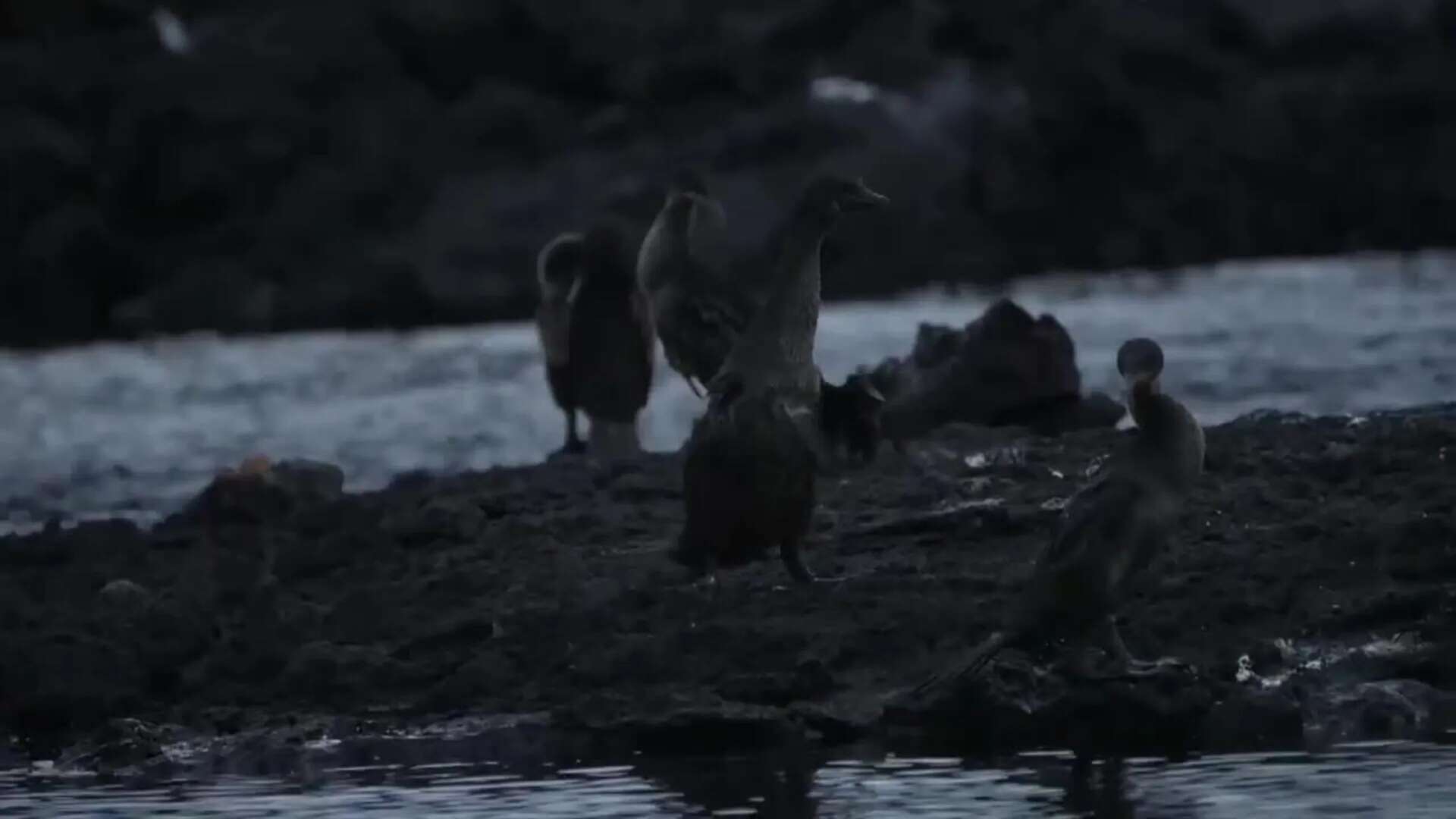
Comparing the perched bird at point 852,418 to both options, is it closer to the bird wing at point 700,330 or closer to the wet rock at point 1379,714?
the wet rock at point 1379,714

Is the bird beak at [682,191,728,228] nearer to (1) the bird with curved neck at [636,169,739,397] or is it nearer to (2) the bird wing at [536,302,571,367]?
(1) the bird with curved neck at [636,169,739,397]

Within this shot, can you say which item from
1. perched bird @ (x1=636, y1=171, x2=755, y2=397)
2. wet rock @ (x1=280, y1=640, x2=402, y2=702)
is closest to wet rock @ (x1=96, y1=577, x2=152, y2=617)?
wet rock @ (x1=280, y1=640, x2=402, y2=702)

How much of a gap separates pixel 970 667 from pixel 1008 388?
560cm

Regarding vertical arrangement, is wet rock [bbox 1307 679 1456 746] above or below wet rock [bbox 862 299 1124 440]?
below

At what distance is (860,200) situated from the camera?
11648 mm

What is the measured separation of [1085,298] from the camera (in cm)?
3216

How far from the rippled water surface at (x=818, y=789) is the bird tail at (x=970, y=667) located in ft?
0.98

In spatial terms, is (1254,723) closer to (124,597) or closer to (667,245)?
(124,597)

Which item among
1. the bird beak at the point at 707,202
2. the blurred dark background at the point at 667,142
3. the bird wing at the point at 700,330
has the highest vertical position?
the blurred dark background at the point at 667,142

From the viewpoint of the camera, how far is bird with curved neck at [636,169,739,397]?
14.6 metres

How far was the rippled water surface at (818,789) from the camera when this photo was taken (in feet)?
29.0

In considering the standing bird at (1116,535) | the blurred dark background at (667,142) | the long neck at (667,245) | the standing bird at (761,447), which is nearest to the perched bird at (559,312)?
the long neck at (667,245)

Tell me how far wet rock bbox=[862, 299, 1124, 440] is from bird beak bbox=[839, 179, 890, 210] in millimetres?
3387

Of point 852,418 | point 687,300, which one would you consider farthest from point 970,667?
point 687,300
